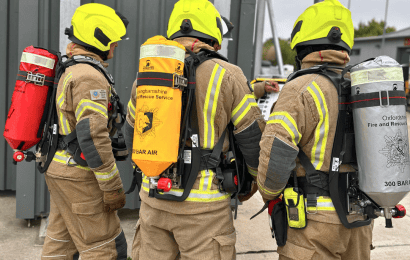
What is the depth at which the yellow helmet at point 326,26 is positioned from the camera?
2248 mm

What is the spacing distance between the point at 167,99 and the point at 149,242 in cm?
95

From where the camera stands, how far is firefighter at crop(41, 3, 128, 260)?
2729 millimetres

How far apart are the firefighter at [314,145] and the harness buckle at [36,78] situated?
5.80ft

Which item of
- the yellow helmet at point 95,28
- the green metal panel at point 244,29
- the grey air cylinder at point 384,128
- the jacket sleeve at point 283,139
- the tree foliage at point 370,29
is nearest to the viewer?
the grey air cylinder at point 384,128

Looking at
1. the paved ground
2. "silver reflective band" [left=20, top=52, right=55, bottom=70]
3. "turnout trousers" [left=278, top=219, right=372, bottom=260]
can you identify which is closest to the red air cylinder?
"silver reflective band" [left=20, top=52, right=55, bottom=70]

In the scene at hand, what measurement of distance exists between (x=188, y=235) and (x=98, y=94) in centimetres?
122

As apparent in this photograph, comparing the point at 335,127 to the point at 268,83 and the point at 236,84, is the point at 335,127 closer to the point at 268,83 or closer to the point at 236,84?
the point at 236,84

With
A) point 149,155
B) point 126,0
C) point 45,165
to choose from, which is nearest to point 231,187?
point 149,155

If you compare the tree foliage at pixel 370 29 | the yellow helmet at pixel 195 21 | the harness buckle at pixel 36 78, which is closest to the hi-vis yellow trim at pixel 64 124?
the harness buckle at pixel 36 78

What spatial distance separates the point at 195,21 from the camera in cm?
238

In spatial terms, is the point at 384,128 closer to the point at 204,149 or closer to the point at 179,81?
the point at 204,149

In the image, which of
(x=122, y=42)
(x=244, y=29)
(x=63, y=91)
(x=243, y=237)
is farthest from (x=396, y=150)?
(x=122, y=42)

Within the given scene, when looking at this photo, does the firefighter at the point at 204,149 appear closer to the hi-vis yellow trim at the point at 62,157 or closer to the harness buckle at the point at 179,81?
the harness buckle at the point at 179,81

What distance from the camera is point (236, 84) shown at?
7.49 feet
